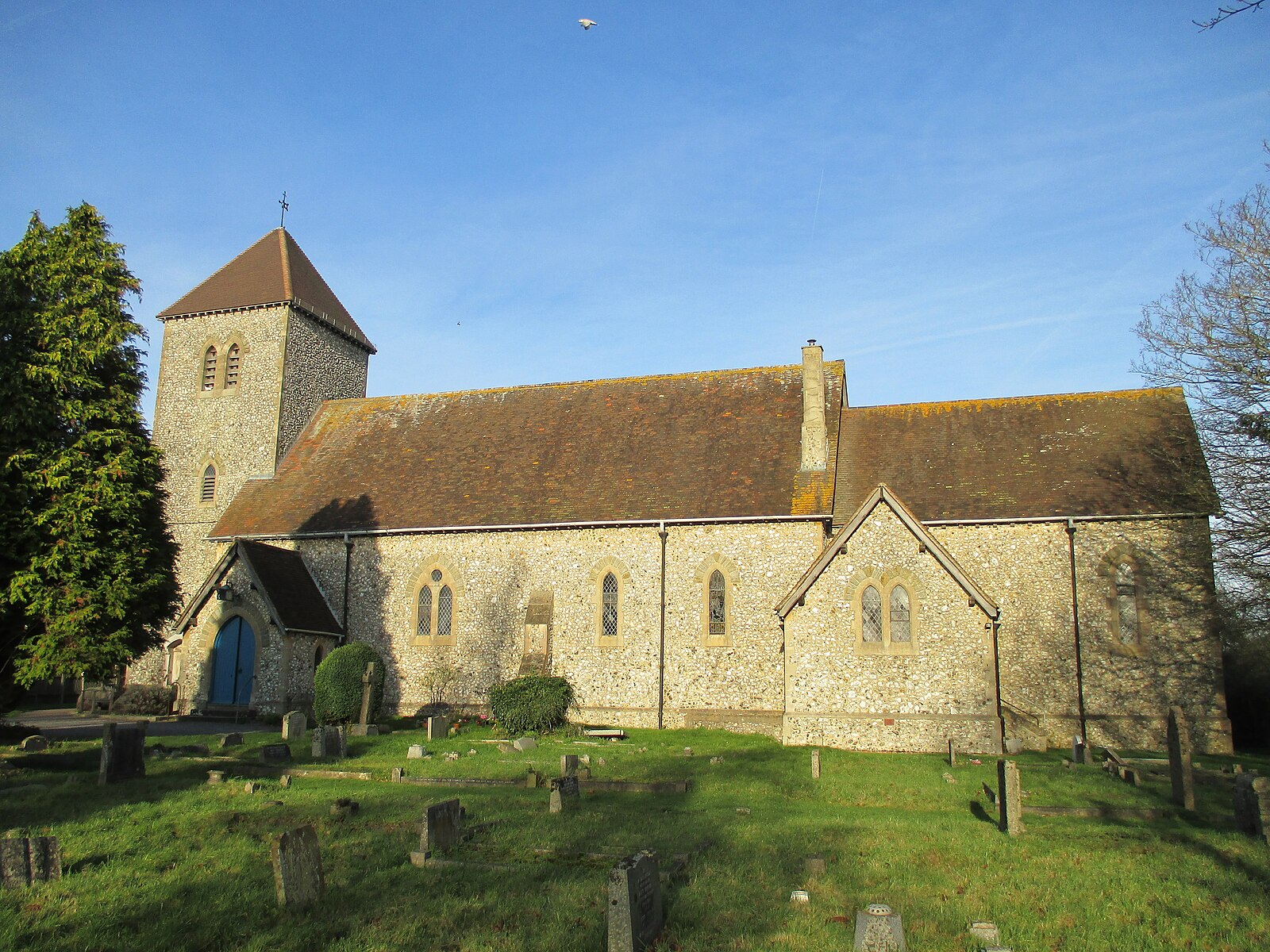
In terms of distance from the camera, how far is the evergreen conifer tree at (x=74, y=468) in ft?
63.2

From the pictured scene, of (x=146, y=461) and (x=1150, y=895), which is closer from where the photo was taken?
(x=1150, y=895)

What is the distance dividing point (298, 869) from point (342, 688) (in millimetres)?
16557

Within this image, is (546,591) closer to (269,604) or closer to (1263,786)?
(269,604)

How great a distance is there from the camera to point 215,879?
9367 millimetres

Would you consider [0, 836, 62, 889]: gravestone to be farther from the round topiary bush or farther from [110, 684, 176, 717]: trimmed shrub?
[110, 684, 176, 717]: trimmed shrub

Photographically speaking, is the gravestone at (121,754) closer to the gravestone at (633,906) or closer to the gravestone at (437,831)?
the gravestone at (437,831)

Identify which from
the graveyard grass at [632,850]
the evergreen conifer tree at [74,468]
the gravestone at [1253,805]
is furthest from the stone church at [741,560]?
the gravestone at [1253,805]

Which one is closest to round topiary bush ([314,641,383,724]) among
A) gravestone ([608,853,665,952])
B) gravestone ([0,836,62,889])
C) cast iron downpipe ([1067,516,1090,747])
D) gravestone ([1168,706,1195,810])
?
gravestone ([0,836,62,889])

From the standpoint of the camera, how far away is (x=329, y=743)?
18.6m

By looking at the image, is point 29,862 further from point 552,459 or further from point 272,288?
point 272,288

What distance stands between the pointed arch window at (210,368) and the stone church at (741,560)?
3133mm

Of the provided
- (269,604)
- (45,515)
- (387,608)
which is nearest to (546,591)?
(387,608)

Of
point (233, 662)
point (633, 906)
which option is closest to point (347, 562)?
point (233, 662)

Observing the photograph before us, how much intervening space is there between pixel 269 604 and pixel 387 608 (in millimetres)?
3488
